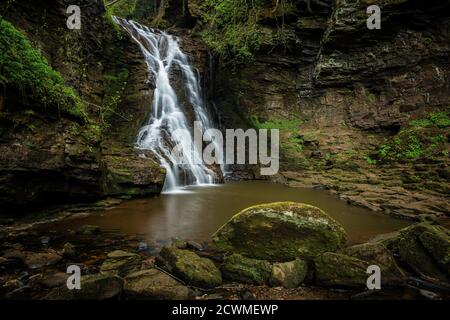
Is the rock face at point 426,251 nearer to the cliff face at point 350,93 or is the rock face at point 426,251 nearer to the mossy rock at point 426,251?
the mossy rock at point 426,251

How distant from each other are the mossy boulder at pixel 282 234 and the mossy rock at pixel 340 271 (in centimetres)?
36

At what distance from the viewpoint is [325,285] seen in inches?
127

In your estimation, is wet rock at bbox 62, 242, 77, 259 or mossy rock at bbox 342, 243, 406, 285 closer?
mossy rock at bbox 342, 243, 406, 285

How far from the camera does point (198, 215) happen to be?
6633 millimetres

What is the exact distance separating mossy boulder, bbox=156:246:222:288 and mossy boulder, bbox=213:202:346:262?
0.68 metres

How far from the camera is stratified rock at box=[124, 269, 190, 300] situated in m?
2.95

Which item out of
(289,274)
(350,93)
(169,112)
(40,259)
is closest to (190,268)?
(289,274)

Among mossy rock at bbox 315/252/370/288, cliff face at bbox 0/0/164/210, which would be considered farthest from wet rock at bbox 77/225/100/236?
mossy rock at bbox 315/252/370/288

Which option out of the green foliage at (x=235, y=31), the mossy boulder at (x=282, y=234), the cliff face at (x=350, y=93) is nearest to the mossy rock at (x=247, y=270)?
the mossy boulder at (x=282, y=234)

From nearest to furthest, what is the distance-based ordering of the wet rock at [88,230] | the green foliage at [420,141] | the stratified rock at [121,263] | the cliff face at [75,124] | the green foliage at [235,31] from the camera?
1. the stratified rock at [121,263]
2. the wet rock at [88,230]
3. the cliff face at [75,124]
4. the green foliage at [420,141]
5. the green foliage at [235,31]

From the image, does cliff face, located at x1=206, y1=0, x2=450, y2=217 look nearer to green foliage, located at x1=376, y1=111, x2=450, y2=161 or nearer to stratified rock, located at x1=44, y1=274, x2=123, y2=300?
green foliage, located at x1=376, y1=111, x2=450, y2=161

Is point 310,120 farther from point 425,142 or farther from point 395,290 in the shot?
point 395,290

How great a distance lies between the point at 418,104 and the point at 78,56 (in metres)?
14.3

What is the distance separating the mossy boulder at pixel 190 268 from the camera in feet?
10.6
